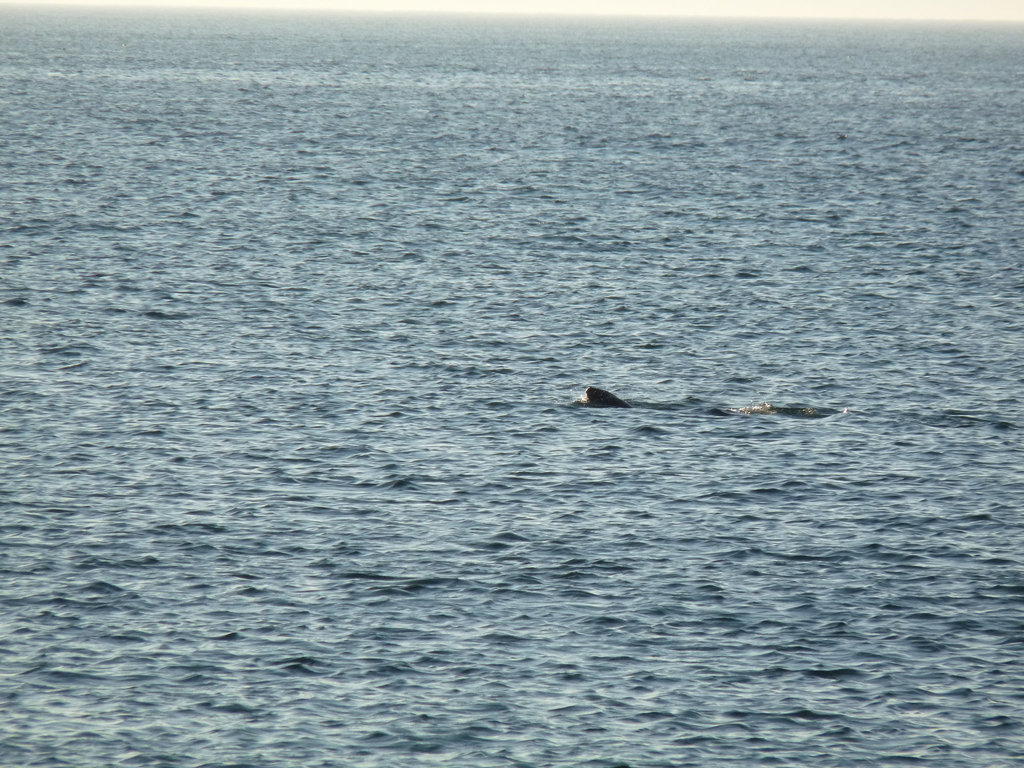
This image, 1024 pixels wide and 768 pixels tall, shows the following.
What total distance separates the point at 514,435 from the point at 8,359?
18582 mm

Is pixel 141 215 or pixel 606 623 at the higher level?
pixel 141 215

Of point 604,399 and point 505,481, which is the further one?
point 604,399

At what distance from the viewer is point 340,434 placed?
3975 centimetres

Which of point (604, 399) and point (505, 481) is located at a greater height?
point (604, 399)

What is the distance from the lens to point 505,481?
36.1 m

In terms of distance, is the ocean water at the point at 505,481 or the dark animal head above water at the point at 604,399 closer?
the ocean water at the point at 505,481

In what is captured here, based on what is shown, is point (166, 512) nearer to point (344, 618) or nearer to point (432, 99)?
point (344, 618)

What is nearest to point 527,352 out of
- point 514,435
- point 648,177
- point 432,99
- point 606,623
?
point 514,435

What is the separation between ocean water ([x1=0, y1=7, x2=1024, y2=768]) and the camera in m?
24.2

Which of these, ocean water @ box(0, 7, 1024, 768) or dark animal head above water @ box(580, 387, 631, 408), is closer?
ocean water @ box(0, 7, 1024, 768)

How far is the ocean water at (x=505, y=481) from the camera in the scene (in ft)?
79.5

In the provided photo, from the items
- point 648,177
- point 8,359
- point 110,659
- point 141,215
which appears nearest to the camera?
point 110,659

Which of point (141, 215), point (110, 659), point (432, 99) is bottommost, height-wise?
point (110, 659)

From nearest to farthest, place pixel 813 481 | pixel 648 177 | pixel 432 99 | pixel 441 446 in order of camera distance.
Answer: pixel 813 481 → pixel 441 446 → pixel 648 177 → pixel 432 99
